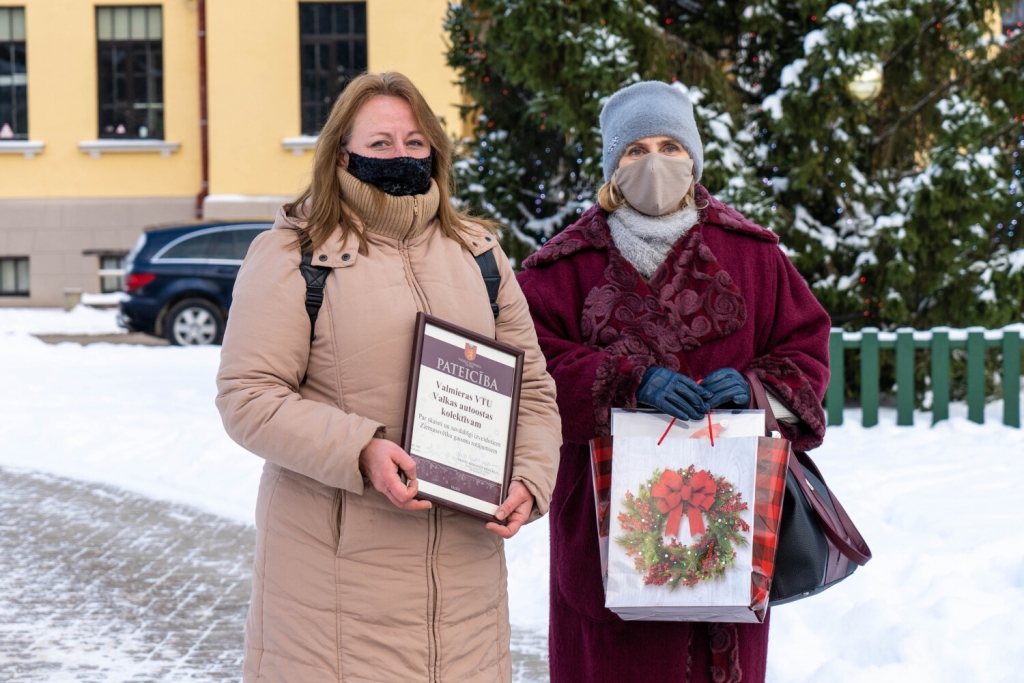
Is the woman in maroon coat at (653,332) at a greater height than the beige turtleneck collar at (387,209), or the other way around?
the beige turtleneck collar at (387,209)

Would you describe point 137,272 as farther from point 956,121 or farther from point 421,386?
point 421,386

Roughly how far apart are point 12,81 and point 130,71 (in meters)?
2.12

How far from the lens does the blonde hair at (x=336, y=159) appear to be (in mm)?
2604

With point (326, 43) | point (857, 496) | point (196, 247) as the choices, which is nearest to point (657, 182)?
point (857, 496)

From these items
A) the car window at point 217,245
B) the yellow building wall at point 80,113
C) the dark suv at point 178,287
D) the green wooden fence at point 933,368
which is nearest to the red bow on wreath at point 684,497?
the green wooden fence at point 933,368

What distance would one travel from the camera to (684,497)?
112 inches

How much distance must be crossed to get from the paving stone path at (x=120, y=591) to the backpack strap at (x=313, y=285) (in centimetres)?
254

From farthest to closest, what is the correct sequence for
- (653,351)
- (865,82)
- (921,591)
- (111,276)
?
(111,276), (865,82), (921,591), (653,351)

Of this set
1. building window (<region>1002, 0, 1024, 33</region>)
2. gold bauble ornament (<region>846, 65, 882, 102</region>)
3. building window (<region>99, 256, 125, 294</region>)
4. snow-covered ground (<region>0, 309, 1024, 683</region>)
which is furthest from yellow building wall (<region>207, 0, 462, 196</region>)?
gold bauble ornament (<region>846, 65, 882, 102</region>)

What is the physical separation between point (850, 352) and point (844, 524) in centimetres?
643

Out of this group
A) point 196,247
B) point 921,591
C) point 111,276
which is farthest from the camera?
point 111,276

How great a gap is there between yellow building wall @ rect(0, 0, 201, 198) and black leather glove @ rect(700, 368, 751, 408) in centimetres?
1889

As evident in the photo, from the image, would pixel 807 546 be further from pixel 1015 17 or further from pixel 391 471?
pixel 1015 17

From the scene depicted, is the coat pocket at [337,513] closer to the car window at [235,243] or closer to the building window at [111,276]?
the car window at [235,243]
